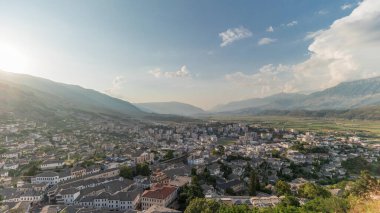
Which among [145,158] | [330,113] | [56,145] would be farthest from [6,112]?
[330,113]

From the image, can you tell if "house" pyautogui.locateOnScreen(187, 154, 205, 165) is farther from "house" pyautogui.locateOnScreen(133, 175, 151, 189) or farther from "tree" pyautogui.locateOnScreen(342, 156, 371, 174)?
"tree" pyautogui.locateOnScreen(342, 156, 371, 174)

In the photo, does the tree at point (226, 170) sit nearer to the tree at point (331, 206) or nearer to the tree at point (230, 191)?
the tree at point (230, 191)

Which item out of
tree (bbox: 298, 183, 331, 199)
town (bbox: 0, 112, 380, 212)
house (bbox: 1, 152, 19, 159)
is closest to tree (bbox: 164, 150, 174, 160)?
town (bbox: 0, 112, 380, 212)

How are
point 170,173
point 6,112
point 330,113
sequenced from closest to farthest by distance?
point 170,173, point 6,112, point 330,113

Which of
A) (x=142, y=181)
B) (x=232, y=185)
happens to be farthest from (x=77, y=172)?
(x=232, y=185)

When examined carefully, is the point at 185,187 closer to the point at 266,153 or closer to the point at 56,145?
the point at 266,153

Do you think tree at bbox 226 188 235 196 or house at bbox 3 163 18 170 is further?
house at bbox 3 163 18 170

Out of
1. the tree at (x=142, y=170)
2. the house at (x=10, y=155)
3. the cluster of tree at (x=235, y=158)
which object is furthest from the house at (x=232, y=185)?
the house at (x=10, y=155)
